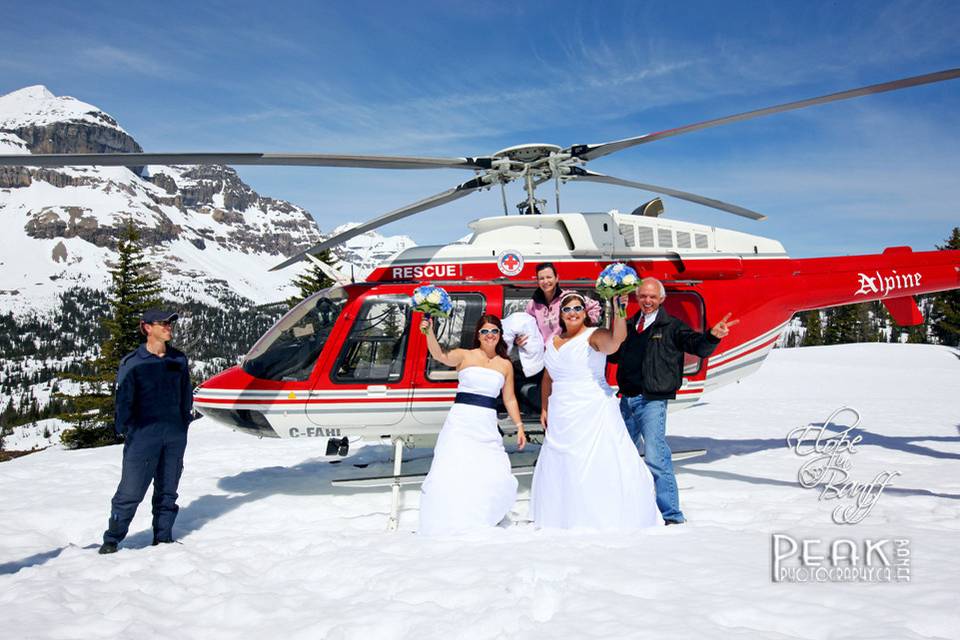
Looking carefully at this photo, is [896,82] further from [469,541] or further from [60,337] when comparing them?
[60,337]

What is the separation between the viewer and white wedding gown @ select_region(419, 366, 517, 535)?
466cm

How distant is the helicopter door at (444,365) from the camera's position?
6238 millimetres

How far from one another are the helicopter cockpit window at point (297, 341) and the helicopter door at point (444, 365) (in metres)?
1.05

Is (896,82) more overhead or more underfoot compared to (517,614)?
more overhead

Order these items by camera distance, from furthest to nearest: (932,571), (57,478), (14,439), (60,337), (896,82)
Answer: (60,337) → (14,439) → (57,478) → (896,82) → (932,571)

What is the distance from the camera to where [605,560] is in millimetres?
3734

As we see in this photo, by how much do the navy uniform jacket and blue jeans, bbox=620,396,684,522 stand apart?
4.03 metres

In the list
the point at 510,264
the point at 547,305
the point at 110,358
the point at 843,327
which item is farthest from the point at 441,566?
the point at 843,327

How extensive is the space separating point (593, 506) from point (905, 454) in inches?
240

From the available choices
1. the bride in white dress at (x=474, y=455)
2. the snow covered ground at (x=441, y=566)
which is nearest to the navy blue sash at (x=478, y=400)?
the bride in white dress at (x=474, y=455)

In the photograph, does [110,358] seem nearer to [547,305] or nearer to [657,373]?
[547,305]

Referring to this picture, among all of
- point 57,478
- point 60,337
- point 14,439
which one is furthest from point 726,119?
point 60,337

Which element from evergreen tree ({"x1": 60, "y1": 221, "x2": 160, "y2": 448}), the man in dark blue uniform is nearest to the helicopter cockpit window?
the man in dark blue uniform

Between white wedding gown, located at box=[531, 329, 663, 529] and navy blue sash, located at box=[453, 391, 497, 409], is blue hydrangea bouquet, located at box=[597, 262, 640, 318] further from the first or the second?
navy blue sash, located at box=[453, 391, 497, 409]
